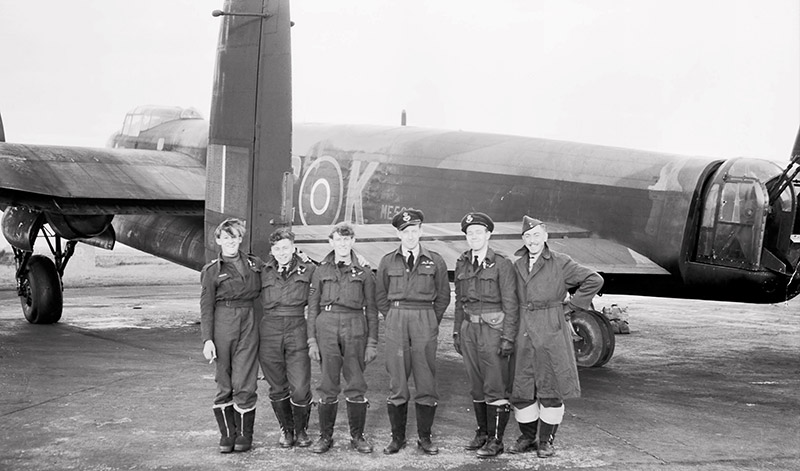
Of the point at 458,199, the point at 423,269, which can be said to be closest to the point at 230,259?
the point at 423,269

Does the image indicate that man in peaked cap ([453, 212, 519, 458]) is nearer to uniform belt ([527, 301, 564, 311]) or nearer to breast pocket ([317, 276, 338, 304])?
uniform belt ([527, 301, 564, 311])

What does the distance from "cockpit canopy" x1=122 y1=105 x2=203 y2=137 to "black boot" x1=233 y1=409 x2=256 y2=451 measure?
10317 mm

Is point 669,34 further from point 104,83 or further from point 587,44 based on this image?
point 104,83

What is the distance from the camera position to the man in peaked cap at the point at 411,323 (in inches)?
252

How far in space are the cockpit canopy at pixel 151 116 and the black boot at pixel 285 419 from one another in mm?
10275

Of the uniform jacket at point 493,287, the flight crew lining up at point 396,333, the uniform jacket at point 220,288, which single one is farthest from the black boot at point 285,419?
the uniform jacket at point 493,287

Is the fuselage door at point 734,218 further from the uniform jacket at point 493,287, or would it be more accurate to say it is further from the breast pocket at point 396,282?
the breast pocket at point 396,282

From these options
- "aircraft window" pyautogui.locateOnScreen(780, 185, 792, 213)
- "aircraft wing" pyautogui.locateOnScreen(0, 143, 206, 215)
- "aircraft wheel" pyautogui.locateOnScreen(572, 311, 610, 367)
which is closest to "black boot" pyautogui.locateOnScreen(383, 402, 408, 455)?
"aircraft wheel" pyautogui.locateOnScreen(572, 311, 610, 367)

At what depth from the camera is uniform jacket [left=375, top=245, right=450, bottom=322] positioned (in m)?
6.50

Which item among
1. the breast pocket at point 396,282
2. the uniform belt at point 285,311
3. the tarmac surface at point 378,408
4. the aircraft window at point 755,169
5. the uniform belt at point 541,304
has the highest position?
the aircraft window at point 755,169

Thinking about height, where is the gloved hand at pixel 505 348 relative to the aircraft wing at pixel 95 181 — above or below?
below

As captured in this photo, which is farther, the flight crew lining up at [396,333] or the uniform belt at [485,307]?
A: the uniform belt at [485,307]

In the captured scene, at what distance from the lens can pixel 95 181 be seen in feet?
39.9

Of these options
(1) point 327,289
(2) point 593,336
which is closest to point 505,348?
(1) point 327,289
